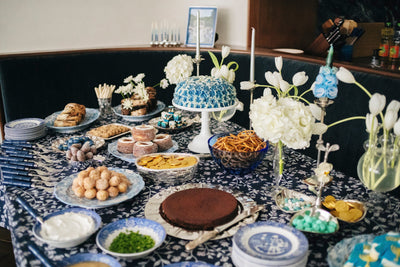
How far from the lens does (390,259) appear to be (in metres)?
0.90

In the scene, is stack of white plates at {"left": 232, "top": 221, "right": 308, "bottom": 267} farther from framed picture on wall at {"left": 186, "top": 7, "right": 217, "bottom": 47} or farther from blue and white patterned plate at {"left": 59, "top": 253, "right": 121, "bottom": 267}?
framed picture on wall at {"left": 186, "top": 7, "right": 217, "bottom": 47}

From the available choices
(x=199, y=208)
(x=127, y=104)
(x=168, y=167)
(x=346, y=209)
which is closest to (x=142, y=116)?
(x=127, y=104)

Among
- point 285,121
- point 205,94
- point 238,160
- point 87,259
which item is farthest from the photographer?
point 205,94

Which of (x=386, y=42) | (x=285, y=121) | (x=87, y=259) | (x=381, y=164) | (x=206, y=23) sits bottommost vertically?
(x=87, y=259)

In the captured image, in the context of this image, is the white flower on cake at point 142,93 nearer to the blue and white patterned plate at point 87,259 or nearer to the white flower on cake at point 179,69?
the white flower on cake at point 179,69

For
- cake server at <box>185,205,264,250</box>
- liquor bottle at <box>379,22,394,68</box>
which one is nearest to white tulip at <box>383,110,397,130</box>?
cake server at <box>185,205,264,250</box>

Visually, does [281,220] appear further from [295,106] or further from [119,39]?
[119,39]

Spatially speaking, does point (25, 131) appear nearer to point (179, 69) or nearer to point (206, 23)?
point (179, 69)

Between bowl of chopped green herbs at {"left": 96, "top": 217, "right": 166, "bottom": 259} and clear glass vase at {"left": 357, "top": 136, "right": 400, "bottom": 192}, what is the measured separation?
2.29ft

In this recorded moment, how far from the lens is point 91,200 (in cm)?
133

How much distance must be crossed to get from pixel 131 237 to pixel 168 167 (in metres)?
0.46

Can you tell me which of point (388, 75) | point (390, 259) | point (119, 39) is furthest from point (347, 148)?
point (119, 39)

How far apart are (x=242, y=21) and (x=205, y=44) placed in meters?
0.39

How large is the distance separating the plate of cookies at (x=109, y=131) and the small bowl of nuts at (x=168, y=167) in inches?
19.2
